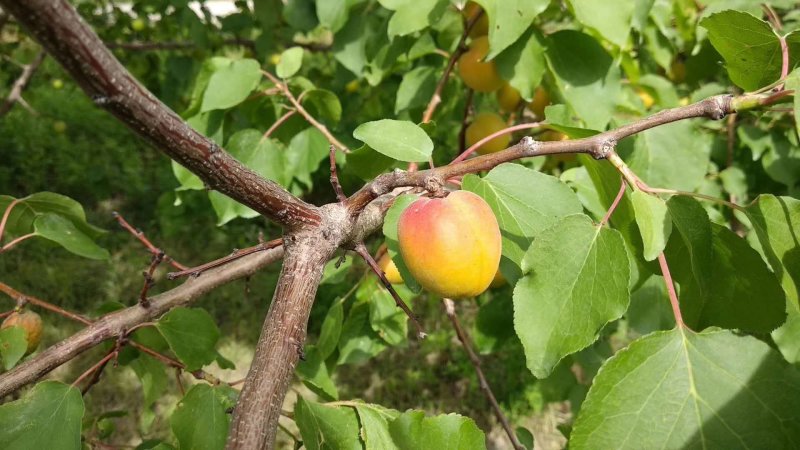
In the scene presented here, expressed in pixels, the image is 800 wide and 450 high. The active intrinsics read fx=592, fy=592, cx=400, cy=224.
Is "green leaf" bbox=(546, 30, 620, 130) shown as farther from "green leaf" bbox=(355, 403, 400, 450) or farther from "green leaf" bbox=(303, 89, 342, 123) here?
"green leaf" bbox=(355, 403, 400, 450)

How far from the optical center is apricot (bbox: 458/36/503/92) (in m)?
1.36

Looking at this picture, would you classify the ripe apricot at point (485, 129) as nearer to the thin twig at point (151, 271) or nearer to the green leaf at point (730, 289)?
the green leaf at point (730, 289)

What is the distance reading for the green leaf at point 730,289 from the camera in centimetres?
84

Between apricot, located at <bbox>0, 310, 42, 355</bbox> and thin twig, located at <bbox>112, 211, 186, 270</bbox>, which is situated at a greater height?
thin twig, located at <bbox>112, 211, 186, 270</bbox>

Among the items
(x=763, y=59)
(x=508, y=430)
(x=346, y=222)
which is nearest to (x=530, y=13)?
(x=763, y=59)

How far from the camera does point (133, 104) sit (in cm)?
52

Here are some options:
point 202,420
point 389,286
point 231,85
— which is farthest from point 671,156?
point 202,420

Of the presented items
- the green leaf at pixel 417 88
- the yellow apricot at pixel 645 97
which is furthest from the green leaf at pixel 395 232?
the yellow apricot at pixel 645 97

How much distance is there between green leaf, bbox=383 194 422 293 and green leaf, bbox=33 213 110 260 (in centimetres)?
71

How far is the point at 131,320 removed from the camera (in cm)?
104

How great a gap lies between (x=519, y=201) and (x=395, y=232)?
190 millimetres

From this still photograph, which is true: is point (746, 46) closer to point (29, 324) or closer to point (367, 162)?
point (367, 162)

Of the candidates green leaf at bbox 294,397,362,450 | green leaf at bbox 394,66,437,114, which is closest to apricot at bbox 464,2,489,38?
green leaf at bbox 394,66,437,114

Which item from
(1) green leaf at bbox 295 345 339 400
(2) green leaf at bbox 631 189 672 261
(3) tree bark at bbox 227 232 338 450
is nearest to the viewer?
(3) tree bark at bbox 227 232 338 450
